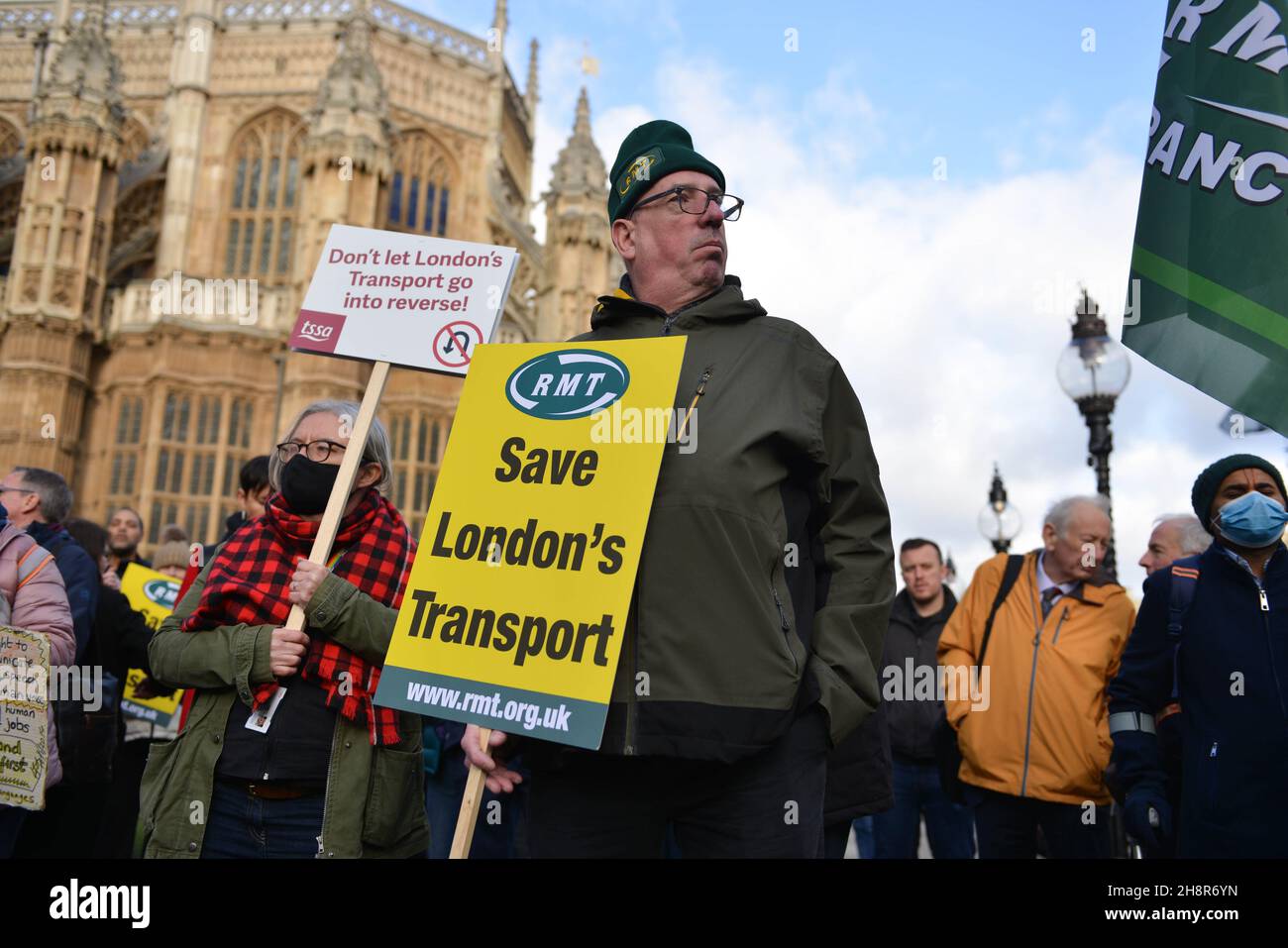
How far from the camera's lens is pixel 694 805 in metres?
2.06

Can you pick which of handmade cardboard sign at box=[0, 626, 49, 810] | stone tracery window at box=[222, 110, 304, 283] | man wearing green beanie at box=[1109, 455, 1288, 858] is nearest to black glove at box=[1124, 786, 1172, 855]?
man wearing green beanie at box=[1109, 455, 1288, 858]

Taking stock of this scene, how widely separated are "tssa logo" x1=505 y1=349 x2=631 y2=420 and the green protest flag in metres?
1.50

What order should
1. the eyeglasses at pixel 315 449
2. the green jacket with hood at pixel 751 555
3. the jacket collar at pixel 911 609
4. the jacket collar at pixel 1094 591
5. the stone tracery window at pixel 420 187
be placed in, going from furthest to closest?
the stone tracery window at pixel 420 187, the jacket collar at pixel 911 609, the jacket collar at pixel 1094 591, the eyeglasses at pixel 315 449, the green jacket with hood at pixel 751 555

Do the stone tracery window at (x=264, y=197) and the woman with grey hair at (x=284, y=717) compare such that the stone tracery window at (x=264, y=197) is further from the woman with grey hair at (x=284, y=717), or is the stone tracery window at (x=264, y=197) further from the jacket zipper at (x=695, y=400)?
the jacket zipper at (x=695, y=400)

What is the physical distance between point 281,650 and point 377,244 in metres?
1.58

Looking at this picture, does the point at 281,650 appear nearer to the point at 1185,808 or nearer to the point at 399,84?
the point at 1185,808

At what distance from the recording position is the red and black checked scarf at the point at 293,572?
115 inches

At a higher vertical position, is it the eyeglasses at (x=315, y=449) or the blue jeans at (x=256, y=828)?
the eyeglasses at (x=315, y=449)

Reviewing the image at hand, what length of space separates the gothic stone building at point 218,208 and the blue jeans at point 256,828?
18.7 metres

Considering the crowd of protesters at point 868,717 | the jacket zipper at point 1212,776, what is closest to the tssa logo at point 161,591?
the crowd of protesters at point 868,717

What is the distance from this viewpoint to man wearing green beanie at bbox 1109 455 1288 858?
290 cm
